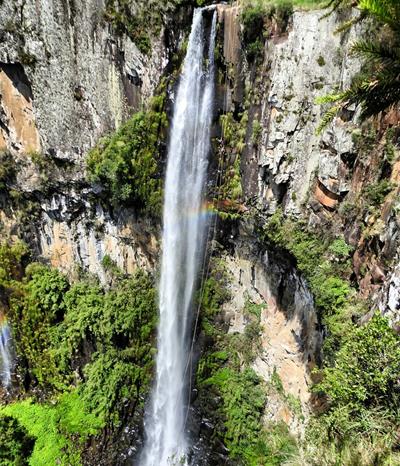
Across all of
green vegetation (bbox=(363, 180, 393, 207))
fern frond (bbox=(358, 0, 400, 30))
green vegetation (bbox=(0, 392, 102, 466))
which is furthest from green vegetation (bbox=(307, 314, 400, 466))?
green vegetation (bbox=(0, 392, 102, 466))

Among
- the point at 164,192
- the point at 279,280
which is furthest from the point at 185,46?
the point at 279,280

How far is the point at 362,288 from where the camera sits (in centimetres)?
822

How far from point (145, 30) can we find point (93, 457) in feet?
44.9

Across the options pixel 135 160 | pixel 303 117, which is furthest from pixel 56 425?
pixel 303 117

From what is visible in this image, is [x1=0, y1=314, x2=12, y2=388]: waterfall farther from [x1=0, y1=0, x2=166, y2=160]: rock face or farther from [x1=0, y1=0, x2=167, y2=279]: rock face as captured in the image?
[x1=0, y1=0, x2=166, y2=160]: rock face

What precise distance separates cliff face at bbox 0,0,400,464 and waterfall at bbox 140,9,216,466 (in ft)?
2.01

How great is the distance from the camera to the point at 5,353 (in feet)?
51.8

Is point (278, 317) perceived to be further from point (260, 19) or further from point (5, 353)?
point (5, 353)

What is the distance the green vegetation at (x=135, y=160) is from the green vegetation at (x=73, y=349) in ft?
10.9

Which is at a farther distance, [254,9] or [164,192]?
[164,192]

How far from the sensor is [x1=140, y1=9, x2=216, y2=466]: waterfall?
12.1 meters

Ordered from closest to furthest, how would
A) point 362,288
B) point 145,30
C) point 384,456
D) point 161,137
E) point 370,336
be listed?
point 384,456
point 370,336
point 362,288
point 145,30
point 161,137

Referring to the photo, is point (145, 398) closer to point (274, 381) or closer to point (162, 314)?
point (162, 314)

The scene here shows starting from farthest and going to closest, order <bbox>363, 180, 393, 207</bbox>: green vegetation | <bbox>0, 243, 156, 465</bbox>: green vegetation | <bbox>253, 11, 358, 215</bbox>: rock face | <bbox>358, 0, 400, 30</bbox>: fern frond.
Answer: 1. <bbox>0, 243, 156, 465</bbox>: green vegetation
2. <bbox>253, 11, 358, 215</bbox>: rock face
3. <bbox>363, 180, 393, 207</bbox>: green vegetation
4. <bbox>358, 0, 400, 30</bbox>: fern frond
